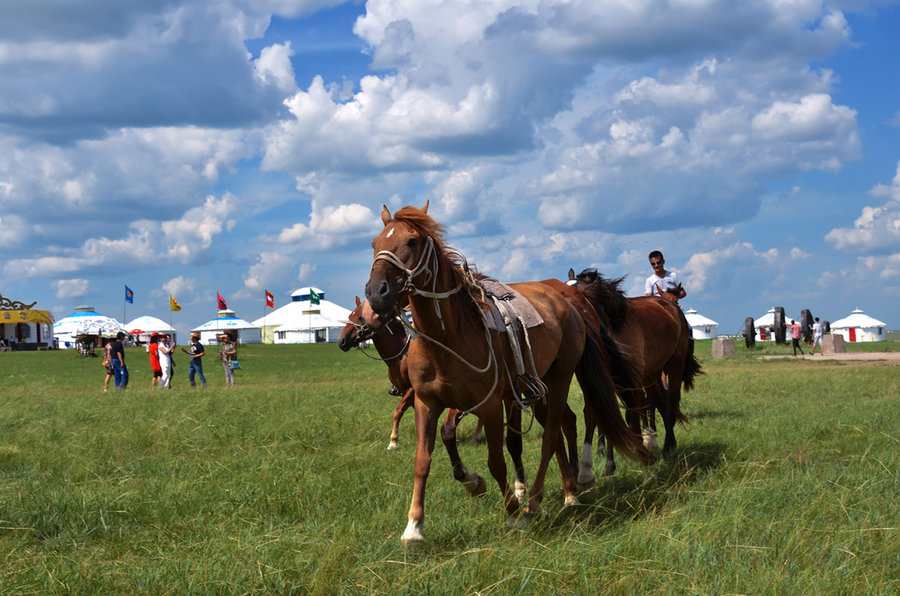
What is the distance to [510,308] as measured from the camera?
Answer: 224 inches

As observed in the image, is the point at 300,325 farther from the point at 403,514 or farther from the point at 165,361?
the point at 403,514

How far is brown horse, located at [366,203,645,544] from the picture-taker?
464 cm

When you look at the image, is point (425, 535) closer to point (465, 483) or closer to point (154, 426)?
point (465, 483)

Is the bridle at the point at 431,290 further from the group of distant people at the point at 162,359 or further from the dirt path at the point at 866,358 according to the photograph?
the dirt path at the point at 866,358

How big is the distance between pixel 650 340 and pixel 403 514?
4110mm

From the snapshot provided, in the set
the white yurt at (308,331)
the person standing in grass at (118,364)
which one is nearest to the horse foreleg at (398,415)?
the person standing in grass at (118,364)

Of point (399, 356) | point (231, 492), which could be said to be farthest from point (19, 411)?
point (231, 492)

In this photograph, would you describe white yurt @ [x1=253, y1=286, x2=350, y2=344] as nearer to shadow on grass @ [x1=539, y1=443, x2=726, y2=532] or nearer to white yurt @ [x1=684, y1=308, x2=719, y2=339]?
white yurt @ [x1=684, y1=308, x2=719, y2=339]

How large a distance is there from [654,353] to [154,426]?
6151mm

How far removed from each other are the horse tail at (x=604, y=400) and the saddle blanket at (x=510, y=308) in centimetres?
108

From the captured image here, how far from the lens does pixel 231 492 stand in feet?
20.2

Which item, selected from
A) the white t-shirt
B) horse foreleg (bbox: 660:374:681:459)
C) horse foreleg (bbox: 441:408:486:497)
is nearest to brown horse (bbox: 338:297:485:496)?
horse foreleg (bbox: 441:408:486:497)

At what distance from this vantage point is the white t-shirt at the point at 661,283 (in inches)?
404

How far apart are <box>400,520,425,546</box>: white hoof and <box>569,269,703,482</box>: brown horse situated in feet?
8.44
